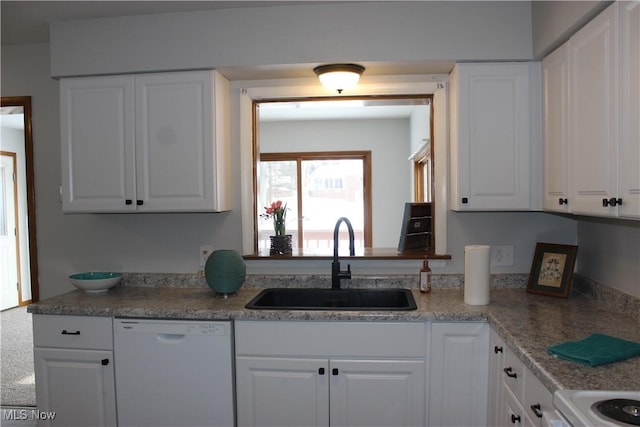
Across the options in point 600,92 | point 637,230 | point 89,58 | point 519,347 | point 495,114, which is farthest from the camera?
point 89,58

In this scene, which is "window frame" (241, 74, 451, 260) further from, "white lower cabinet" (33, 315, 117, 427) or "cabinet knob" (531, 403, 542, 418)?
"cabinet knob" (531, 403, 542, 418)

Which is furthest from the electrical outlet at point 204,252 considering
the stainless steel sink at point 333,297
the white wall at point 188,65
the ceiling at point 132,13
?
the ceiling at point 132,13

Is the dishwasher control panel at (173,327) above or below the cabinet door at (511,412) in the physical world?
above

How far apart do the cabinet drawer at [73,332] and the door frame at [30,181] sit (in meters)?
0.68

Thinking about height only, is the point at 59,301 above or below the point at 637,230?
below

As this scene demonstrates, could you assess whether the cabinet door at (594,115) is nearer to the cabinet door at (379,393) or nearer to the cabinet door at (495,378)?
the cabinet door at (495,378)

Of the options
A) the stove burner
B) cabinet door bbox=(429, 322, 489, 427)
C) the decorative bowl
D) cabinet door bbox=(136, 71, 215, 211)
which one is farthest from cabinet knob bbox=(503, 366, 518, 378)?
the decorative bowl

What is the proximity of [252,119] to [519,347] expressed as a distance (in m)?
1.88

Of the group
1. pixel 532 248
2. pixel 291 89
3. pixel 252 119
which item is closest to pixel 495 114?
pixel 532 248

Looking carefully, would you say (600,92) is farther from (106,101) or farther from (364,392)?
(106,101)

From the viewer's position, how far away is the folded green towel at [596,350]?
1.37m

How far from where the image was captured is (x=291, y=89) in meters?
2.63

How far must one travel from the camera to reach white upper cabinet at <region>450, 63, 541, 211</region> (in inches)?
88.9

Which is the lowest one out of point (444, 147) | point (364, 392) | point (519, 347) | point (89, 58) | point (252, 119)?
point (364, 392)
